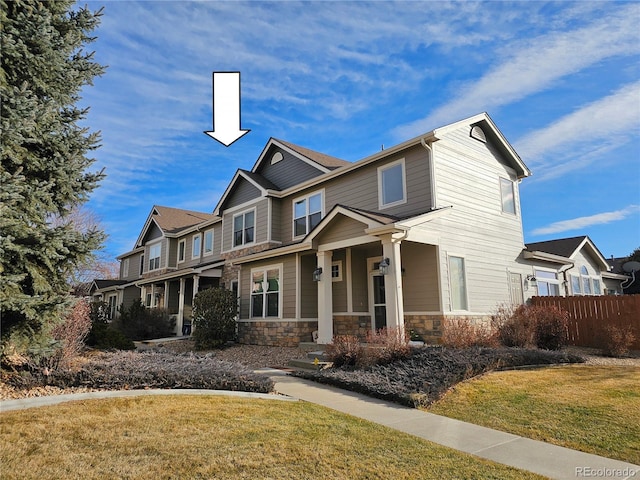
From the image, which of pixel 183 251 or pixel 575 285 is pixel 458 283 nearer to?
pixel 575 285

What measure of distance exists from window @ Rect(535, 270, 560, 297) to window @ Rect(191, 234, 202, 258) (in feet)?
54.4

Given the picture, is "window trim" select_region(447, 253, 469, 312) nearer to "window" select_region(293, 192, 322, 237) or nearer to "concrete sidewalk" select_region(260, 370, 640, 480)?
"window" select_region(293, 192, 322, 237)

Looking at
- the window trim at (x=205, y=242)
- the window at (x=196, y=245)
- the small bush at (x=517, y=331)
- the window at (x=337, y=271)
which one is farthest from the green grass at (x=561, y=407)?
the window at (x=196, y=245)

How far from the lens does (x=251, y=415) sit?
5.05 m

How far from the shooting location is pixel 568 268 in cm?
1689

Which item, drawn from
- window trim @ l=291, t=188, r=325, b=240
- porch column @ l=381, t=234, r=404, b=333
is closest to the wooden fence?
porch column @ l=381, t=234, r=404, b=333

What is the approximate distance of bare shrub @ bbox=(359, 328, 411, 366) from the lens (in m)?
8.10

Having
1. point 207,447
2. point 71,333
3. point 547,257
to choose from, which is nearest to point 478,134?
point 547,257

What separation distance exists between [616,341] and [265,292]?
1085 centimetres

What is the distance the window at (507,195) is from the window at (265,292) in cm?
850

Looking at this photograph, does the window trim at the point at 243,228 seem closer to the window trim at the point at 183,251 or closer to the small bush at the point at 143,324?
the small bush at the point at 143,324

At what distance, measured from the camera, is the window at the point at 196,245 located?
2244 centimetres

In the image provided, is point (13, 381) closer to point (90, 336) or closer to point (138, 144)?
point (90, 336)

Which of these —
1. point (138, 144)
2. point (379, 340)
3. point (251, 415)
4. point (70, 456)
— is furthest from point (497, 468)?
point (138, 144)
